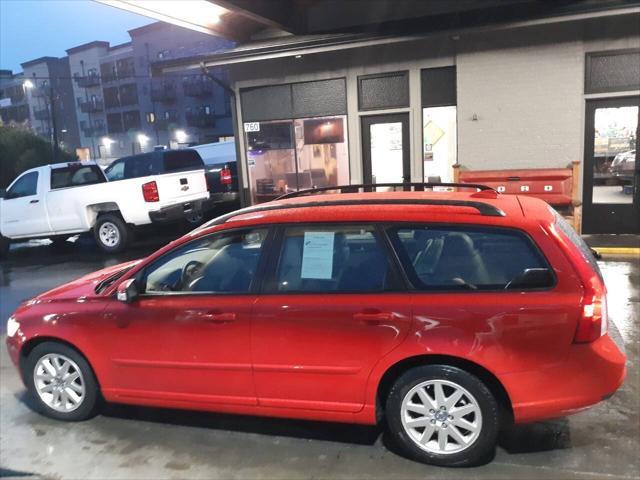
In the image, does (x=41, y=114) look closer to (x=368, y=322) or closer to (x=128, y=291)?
(x=128, y=291)

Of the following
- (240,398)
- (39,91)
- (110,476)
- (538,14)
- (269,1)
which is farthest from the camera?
(39,91)

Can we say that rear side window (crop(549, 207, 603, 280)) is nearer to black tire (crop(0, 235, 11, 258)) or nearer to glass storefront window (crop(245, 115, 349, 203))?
glass storefront window (crop(245, 115, 349, 203))

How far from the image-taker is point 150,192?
11.2 metres

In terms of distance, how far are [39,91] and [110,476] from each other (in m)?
85.9

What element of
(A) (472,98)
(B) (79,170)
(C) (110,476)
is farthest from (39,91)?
(C) (110,476)

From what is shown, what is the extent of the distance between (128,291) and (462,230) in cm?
229

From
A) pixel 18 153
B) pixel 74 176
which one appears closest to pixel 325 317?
pixel 74 176

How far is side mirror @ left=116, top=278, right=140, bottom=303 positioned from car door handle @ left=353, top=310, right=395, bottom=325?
5.19ft

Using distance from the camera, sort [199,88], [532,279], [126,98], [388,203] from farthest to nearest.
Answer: [126,98] → [199,88] → [388,203] → [532,279]

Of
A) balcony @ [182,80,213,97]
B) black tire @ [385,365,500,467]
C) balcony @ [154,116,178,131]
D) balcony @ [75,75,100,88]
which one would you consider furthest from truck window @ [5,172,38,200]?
balcony @ [75,75,100,88]

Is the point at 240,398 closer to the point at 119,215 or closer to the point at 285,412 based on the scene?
the point at 285,412

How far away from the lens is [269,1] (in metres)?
9.88

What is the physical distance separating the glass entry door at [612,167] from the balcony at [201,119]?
163ft

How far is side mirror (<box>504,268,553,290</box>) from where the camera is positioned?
324 cm
